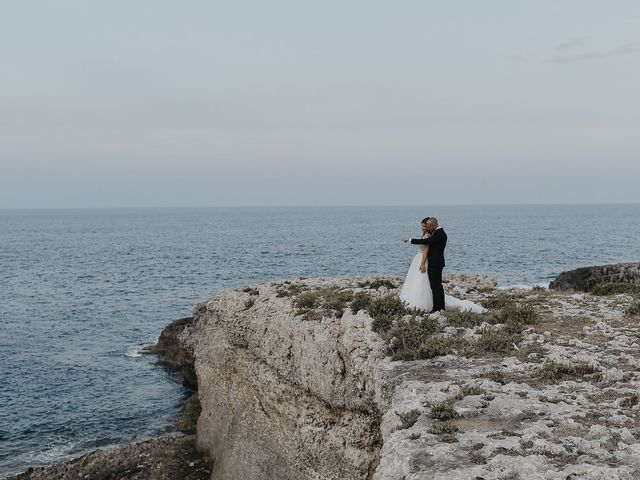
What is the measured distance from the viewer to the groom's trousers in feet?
60.8

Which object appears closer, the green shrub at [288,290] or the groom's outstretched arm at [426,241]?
the groom's outstretched arm at [426,241]

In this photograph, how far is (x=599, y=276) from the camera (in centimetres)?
4650

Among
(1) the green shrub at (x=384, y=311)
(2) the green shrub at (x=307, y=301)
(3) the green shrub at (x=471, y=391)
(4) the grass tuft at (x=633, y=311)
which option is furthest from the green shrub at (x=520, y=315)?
(2) the green shrub at (x=307, y=301)

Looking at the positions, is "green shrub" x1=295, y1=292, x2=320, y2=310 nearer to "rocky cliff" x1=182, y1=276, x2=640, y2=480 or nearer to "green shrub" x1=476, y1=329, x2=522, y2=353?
"rocky cliff" x1=182, y1=276, x2=640, y2=480

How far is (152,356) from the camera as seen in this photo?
151ft

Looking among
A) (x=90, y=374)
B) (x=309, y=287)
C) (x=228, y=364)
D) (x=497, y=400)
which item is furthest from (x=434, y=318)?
(x=90, y=374)

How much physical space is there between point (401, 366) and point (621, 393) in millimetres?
4858

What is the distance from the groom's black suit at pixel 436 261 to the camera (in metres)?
18.3

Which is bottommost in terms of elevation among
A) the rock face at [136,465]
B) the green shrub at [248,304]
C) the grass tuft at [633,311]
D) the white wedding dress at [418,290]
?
the rock face at [136,465]

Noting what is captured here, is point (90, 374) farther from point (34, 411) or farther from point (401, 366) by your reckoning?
point (401, 366)

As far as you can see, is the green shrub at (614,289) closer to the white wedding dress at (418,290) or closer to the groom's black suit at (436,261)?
the white wedding dress at (418,290)

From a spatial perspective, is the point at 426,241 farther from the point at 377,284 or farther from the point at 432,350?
the point at 377,284

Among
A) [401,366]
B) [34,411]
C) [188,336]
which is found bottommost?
[34,411]

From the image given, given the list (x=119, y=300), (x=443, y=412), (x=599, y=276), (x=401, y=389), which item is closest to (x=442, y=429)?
(x=443, y=412)
